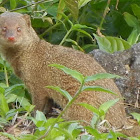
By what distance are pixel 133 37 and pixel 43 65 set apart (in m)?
1.09

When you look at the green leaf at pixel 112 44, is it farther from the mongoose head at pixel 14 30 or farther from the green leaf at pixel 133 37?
the mongoose head at pixel 14 30

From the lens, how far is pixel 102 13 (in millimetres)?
5930

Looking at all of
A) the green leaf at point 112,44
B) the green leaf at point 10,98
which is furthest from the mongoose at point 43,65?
the green leaf at point 112,44

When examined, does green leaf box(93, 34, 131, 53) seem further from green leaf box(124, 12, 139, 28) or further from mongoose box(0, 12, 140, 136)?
mongoose box(0, 12, 140, 136)

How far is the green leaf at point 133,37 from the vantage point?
5305 millimetres

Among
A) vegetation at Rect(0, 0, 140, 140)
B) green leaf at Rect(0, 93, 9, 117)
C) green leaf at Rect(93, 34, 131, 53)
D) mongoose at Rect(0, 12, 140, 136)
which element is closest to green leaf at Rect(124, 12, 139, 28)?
vegetation at Rect(0, 0, 140, 140)

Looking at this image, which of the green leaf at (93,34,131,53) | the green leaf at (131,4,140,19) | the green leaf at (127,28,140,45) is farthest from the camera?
the green leaf at (131,4,140,19)

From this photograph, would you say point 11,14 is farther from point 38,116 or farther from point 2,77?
point 38,116

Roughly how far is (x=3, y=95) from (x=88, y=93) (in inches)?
24.3

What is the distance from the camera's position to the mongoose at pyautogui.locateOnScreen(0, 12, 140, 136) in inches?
169

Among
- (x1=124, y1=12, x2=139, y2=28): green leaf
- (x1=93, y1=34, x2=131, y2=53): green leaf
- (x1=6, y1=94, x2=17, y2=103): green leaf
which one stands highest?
(x1=124, y1=12, x2=139, y2=28): green leaf

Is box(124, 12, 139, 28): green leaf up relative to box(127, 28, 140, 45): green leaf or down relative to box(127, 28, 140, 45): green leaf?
up

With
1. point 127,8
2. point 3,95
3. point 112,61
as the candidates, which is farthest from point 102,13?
point 3,95

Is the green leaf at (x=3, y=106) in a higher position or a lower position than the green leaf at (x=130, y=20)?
lower
